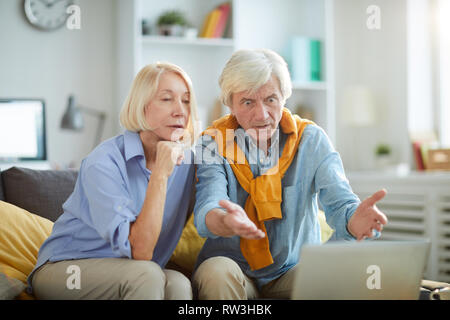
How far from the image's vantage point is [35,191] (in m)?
1.83

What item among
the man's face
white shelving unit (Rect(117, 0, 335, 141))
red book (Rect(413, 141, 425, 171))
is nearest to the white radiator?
red book (Rect(413, 141, 425, 171))

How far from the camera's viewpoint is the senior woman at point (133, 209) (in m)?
1.23

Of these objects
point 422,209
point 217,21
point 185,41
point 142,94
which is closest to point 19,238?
point 142,94

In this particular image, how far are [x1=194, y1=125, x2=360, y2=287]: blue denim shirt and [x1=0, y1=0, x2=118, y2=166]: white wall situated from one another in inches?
99.5

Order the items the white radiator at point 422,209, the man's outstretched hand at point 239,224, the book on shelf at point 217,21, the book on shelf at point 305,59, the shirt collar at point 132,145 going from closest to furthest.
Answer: the man's outstretched hand at point 239,224 < the shirt collar at point 132,145 < the white radiator at point 422,209 < the book on shelf at point 217,21 < the book on shelf at point 305,59

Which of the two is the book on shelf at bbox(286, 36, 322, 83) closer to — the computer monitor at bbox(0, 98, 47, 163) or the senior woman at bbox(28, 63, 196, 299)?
the computer monitor at bbox(0, 98, 47, 163)

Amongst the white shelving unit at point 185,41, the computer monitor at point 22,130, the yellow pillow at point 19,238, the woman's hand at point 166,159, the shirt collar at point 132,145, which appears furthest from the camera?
the white shelving unit at point 185,41

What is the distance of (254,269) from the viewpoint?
148 cm

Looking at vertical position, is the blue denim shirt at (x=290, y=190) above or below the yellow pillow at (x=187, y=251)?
above

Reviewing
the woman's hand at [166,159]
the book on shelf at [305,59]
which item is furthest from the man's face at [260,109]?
the book on shelf at [305,59]

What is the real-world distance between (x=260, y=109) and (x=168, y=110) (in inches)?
10.3

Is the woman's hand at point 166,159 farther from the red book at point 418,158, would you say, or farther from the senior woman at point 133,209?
the red book at point 418,158

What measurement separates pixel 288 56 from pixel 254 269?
2.87 meters
